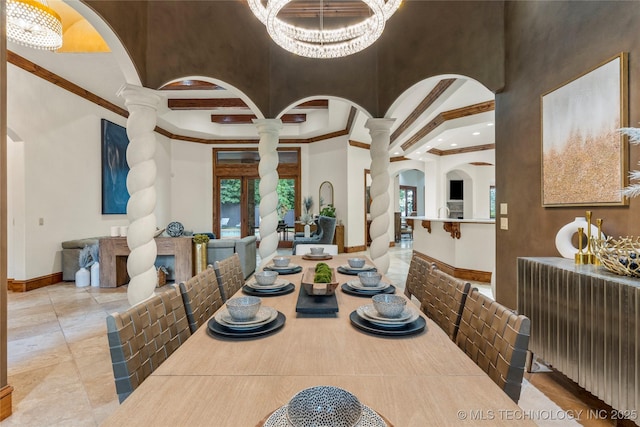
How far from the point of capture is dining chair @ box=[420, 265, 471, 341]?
138 cm

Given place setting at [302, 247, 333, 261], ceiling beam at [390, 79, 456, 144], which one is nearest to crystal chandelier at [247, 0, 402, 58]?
place setting at [302, 247, 333, 261]

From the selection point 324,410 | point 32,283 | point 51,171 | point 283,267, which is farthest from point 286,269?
point 51,171

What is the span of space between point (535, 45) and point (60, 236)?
676cm

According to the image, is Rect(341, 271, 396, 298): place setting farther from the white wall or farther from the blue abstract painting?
the blue abstract painting

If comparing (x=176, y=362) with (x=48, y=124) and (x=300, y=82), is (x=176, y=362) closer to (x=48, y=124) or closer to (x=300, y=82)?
(x=300, y=82)

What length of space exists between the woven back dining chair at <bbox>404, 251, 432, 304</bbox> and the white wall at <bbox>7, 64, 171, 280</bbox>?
5.35 m

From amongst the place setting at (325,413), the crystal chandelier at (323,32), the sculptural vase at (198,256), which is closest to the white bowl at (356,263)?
the place setting at (325,413)

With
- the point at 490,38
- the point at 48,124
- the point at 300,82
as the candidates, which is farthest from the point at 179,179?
the point at 490,38

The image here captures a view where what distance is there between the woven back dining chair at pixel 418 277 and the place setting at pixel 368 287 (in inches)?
14.8

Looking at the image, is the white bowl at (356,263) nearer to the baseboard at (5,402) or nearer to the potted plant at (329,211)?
the baseboard at (5,402)

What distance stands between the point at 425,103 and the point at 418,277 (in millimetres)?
3840

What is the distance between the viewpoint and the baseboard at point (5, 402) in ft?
5.64

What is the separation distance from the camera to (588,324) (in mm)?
1627

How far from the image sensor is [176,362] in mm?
871
